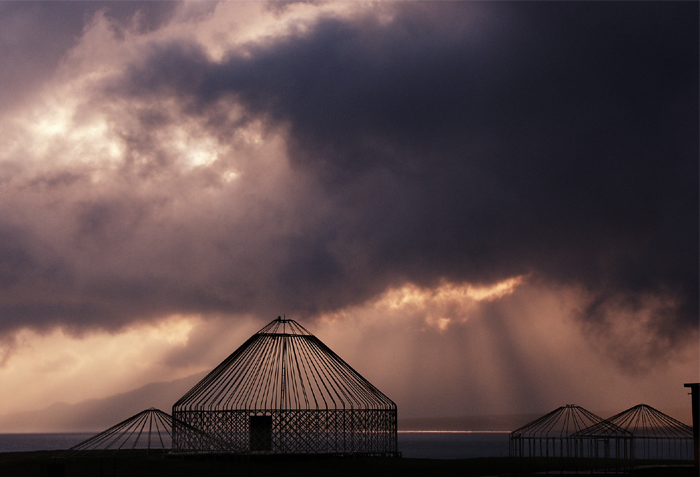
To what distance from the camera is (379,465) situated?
29.8 metres

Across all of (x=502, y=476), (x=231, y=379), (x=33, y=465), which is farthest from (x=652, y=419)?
(x=33, y=465)

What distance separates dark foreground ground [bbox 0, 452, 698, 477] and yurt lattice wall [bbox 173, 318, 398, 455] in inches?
45.5

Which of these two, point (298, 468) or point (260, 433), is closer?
point (298, 468)

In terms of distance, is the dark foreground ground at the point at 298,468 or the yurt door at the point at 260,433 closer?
the dark foreground ground at the point at 298,468

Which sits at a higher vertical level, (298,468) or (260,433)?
(260,433)

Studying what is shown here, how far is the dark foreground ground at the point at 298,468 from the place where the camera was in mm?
27297

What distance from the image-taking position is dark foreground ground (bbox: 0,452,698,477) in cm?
2730

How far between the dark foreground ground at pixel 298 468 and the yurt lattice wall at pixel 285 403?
45.5 inches

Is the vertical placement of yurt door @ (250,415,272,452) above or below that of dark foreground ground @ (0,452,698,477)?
above

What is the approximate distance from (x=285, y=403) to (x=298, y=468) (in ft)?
14.8

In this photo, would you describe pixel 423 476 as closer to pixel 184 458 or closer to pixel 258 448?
pixel 258 448

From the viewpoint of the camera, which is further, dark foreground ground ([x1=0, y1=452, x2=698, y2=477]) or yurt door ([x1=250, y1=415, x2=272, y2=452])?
yurt door ([x1=250, y1=415, x2=272, y2=452])

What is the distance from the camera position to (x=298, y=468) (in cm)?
2844

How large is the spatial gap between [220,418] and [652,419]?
64.0ft
